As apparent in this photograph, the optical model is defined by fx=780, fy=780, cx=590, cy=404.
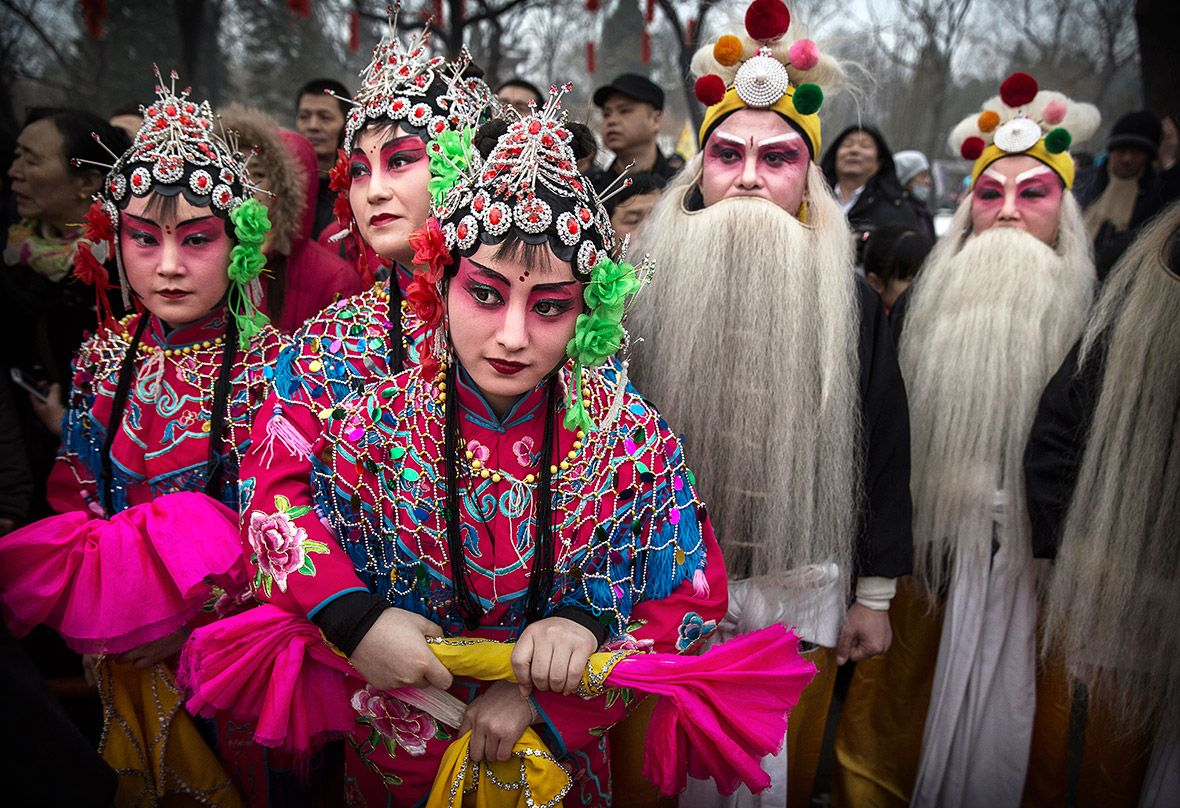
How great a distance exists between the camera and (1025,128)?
2.85 m

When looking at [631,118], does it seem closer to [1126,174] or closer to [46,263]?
[46,263]

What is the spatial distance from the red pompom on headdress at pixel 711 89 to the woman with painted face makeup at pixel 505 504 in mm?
926

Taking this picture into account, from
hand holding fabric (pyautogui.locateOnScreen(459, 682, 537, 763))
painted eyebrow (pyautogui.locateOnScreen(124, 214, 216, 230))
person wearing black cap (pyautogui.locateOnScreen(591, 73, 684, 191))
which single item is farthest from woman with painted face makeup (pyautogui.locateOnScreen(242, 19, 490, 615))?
person wearing black cap (pyautogui.locateOnScreen(591, 73, 684, 191))

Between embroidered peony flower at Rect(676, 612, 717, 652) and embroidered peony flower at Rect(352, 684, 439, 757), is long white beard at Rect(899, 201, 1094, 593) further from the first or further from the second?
embroidered peony flower at Rect(352, 684, 439, 757)

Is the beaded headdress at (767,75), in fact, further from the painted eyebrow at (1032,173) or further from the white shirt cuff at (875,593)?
the white shirt cuff at (875,593)

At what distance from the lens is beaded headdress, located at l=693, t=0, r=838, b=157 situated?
2.35 metres

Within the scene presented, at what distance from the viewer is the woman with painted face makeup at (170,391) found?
1985mm

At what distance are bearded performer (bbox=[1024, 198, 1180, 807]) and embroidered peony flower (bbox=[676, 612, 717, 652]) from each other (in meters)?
1.26

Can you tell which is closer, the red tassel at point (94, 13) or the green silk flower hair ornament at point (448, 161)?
the green silk flower hair ornament at point (448, 161)

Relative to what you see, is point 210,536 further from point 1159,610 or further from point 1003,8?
point 1003,8

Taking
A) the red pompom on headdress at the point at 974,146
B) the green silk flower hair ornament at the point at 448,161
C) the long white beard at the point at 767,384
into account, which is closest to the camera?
the green silk flower hair ornament at the point at 448,161

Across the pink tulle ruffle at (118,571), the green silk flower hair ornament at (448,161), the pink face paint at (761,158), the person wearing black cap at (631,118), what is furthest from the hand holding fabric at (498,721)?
the person wearing black cap at (631,118)

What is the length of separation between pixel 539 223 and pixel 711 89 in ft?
3.91

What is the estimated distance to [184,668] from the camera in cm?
169
